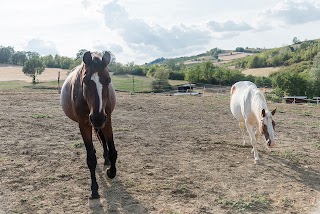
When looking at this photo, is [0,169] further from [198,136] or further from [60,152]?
[198,136]

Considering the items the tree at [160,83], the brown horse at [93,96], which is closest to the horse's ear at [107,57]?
the brown horse at [93,96]

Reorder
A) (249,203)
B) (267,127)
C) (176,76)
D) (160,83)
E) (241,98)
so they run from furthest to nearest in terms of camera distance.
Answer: (176,76)
(160,83)
(241,98)
(267,127)
(249,203)

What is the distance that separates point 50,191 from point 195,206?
223 centimetres

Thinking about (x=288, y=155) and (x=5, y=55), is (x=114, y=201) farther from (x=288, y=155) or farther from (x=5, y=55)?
(x=5, y=55)

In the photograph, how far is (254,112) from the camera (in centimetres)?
679

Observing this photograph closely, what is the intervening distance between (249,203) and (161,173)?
5.93 feet

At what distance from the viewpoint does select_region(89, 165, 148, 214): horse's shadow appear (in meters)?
4.44

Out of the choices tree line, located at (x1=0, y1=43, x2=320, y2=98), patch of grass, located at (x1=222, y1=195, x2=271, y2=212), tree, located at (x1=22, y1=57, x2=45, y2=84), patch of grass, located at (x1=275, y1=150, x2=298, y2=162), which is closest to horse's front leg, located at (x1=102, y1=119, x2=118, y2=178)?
patch of grass, located at (x1=222, y1=195, x2=271, y2=212)

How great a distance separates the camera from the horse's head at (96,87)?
420 centimetres

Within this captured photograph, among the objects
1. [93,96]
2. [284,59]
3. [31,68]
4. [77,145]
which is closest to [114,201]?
[93,96]

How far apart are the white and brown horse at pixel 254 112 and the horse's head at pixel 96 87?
3.18 meters

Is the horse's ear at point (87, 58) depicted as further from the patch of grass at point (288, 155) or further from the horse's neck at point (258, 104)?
the patch of grass at point (288, 155)

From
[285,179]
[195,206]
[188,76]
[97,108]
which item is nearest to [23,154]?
[97,108]

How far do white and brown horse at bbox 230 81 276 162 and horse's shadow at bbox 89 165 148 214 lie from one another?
279 centimetres
